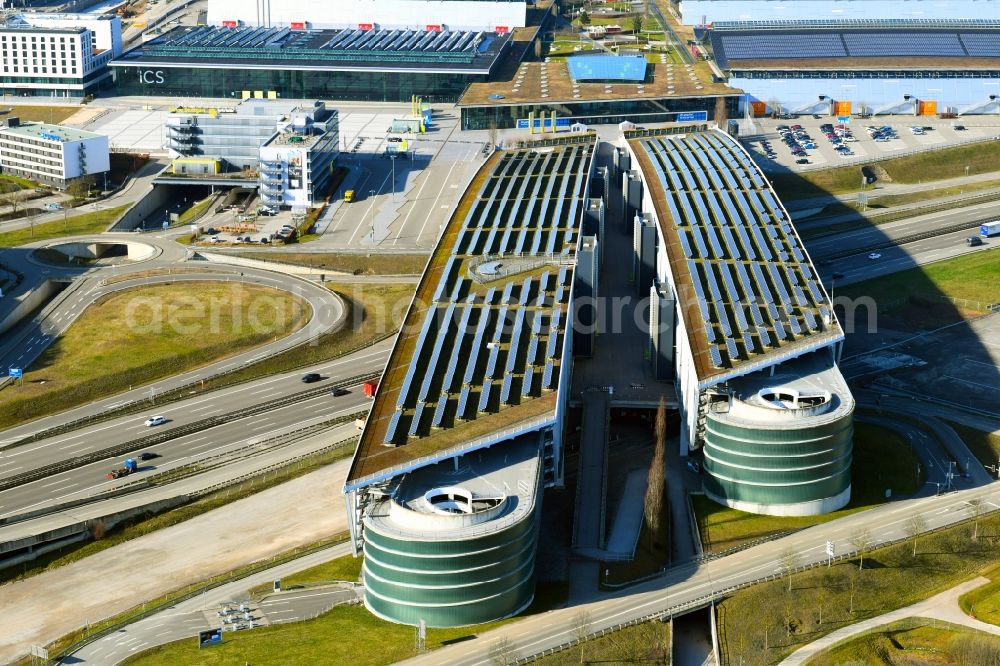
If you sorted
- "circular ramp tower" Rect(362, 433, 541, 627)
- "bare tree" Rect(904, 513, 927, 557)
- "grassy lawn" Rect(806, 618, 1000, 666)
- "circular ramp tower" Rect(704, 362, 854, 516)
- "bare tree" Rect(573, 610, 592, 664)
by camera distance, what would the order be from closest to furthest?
"bare tree" Rect(573, 610, 592, 664), "circular ramp tower" Rect(362, 433, 541, 627), "grassy lawn" Rect(806, 618, 1000, 666), "bare tree" Rect(904, 513, 927, 557), "circular ramp tower" Rect(704, 362, 854, 516)

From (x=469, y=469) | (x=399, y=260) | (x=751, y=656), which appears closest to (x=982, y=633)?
(x=751, y=656)

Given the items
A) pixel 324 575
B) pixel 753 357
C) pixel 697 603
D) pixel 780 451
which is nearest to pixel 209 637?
pixel 324 575

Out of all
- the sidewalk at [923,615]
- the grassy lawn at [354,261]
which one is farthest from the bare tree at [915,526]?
the grassy lawn at [354,261]

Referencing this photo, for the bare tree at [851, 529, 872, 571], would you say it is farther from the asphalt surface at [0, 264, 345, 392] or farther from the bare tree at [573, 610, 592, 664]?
the asphalt surface at [0, 264, 345, 392]

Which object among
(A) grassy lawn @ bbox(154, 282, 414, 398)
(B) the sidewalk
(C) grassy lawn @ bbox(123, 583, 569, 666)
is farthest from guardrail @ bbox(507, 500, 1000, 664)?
(A) grassy lawn @ bbox(154, 282, 414, 398)

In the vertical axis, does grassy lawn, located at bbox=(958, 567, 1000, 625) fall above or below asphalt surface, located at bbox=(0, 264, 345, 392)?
below

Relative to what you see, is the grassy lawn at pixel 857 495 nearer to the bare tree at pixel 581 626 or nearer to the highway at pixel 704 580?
the highway at pixel 704 580

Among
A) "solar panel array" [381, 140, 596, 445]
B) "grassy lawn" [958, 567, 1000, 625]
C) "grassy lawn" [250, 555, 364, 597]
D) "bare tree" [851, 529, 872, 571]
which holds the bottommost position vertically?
"grassy lawn" [958, 567, 1000, 625]

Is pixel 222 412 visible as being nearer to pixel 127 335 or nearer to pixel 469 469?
pixel 127 335
